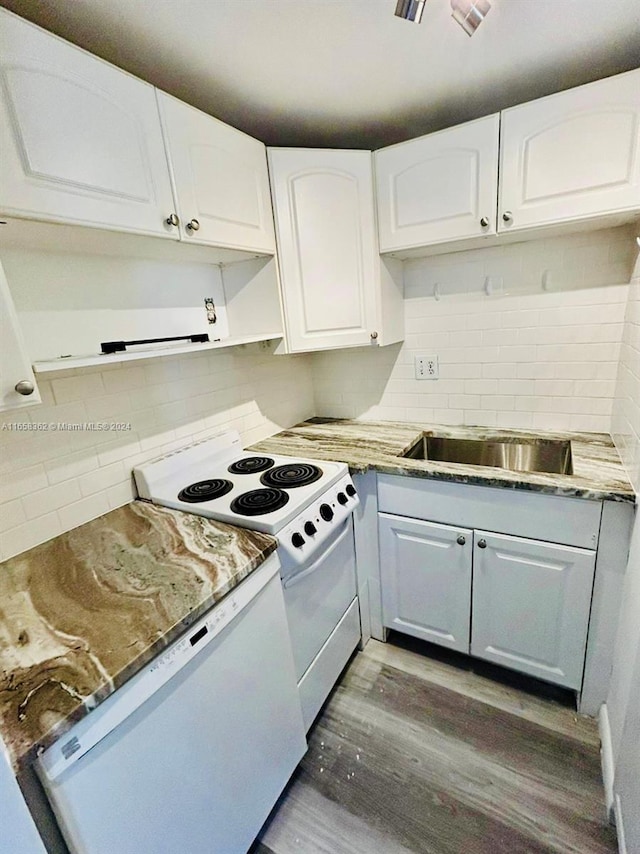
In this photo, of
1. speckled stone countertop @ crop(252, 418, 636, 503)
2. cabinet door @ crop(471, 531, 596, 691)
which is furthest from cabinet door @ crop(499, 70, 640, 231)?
cabinet door @ crop(471, 531, 596, 691)

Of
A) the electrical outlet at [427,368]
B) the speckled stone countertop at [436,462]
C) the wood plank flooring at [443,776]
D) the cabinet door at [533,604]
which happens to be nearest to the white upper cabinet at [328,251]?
the electrical outlet at [427,368]

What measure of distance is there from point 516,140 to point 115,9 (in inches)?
49.1

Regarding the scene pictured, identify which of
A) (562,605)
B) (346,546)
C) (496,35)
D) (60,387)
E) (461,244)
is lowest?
(562,605)

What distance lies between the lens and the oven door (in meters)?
1.25

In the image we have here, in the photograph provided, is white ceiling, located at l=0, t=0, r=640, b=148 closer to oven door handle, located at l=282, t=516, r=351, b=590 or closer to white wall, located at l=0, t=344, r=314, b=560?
white wall, located at l=0, t=344, r=314, b=560

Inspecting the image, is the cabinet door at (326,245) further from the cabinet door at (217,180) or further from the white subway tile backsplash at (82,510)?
the white subway tile backsplash at (82,510)

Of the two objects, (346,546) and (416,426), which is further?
(416,426)

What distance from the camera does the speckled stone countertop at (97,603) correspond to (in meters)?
0.68

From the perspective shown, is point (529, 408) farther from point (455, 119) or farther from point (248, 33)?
point (248, 33)

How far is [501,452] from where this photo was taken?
1.82 meters

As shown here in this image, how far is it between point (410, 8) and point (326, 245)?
814 mm

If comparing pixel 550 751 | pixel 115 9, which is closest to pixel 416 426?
pixel 550 751

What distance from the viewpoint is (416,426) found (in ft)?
6.63

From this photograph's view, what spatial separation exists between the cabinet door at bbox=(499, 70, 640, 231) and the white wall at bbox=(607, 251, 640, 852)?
0.34 meters
